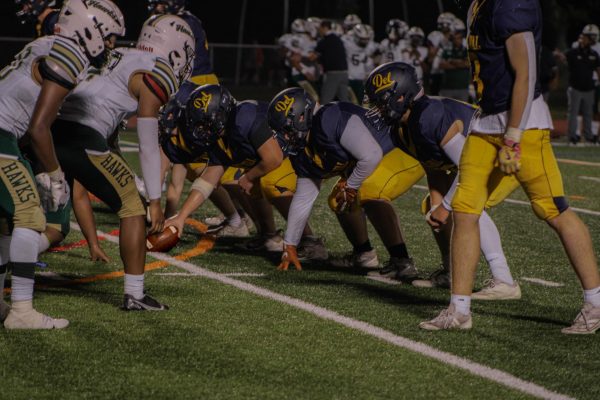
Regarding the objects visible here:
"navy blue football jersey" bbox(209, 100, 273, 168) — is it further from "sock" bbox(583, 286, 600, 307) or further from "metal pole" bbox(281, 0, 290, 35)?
"metal pole" bbox(281, 0, 290, 35)

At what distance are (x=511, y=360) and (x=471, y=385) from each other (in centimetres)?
46

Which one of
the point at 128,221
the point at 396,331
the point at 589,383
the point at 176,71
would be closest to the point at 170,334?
the point at 128,221

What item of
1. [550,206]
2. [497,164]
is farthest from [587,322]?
[497,164]

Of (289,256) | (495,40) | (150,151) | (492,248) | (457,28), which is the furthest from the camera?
(457,28)

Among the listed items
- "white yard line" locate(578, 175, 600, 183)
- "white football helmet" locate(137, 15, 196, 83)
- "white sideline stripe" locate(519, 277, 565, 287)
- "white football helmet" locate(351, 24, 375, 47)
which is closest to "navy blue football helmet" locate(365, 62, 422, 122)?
"white football helmet" locate(137, 15, 196, 83)

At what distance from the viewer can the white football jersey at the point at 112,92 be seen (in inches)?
221

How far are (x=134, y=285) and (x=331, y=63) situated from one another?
12.6 m

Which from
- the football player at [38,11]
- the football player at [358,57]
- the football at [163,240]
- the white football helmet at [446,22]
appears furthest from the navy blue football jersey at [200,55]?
the football player at [358,57]

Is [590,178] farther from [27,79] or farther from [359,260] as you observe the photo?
[27,79]

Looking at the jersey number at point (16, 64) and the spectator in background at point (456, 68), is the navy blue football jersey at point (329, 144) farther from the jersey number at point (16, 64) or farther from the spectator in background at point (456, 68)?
the spectator in background at point (456, 68)

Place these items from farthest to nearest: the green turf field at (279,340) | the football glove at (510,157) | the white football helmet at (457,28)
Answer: the white football helmet at (457,28), the football glove at (510,157), the green turf field at (279,340)

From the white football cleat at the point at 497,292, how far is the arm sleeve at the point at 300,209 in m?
1.18

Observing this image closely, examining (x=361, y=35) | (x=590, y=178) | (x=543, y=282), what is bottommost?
(x=590, y=178)

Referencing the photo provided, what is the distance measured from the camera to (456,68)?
17.6m
